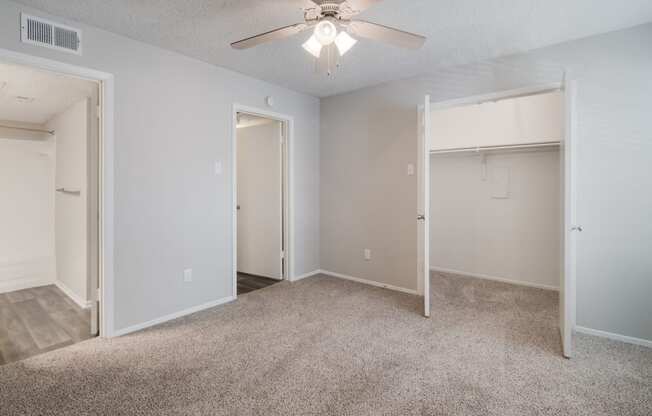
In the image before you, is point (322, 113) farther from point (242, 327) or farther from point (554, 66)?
point (242, 327)

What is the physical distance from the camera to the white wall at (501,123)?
3.60 meters

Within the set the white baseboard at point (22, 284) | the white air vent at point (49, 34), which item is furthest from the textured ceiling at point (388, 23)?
the white baseboard at point (22, 284)

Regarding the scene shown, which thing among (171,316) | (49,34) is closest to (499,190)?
(171,316)

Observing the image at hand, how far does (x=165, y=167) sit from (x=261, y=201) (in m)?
1.65

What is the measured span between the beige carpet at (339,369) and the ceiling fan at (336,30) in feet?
6.36

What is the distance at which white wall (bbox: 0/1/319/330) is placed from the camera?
2.64 metres

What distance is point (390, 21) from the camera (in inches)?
95.3

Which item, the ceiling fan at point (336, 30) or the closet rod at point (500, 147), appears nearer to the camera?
the ceiling fan at point (336, 30)

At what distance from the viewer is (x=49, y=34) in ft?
7.53

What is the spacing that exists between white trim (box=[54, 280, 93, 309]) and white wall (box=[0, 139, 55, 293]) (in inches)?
11.1

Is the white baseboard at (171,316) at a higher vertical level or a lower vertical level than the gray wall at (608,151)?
lower

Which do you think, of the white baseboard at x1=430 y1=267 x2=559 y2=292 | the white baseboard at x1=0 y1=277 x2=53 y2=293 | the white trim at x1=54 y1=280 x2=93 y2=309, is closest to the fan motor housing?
the white trim at x1=54 y1=280 x2=93 y2=309

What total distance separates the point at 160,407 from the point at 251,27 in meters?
2.56

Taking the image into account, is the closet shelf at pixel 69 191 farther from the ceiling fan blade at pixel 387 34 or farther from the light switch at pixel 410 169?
the light switch at pixel 410 169
